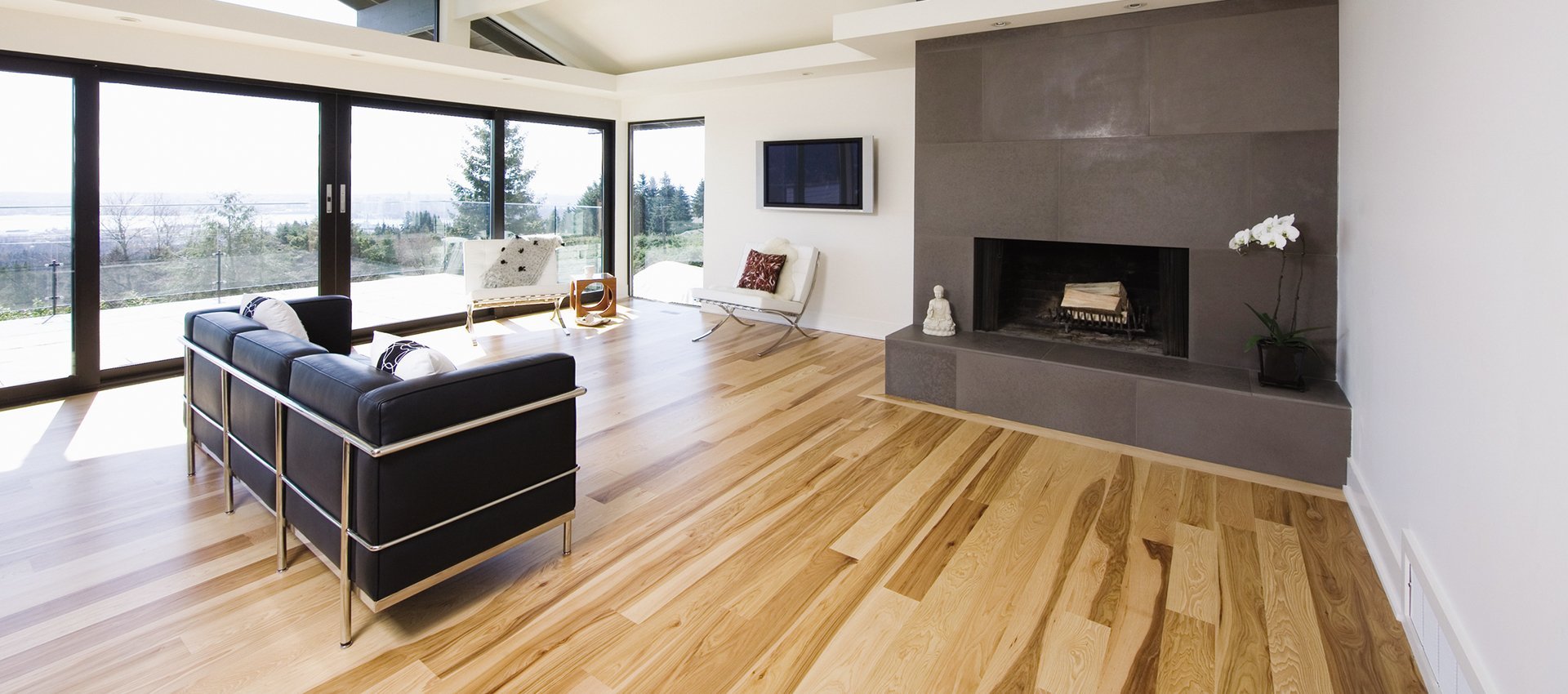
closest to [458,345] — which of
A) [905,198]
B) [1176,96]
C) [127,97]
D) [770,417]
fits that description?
[127,97]

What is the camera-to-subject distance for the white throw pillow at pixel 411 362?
2189mm

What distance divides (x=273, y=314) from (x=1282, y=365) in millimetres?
4362

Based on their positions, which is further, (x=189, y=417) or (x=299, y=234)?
(x=299, y=234)

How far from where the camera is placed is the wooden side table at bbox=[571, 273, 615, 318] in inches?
271

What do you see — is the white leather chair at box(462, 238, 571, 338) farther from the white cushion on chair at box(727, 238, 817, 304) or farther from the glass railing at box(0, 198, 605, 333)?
the white cushion on chair at box(727, 238, 817, 304)

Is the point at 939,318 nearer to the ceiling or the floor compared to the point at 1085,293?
nearer to the floor

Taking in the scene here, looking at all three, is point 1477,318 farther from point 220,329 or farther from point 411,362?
point 220,329

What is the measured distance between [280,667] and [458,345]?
171 inches

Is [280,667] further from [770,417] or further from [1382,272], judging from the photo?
[1382,272]

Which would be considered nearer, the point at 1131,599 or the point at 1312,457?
the point at 1131,599

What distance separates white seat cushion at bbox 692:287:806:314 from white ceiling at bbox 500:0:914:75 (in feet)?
7.01

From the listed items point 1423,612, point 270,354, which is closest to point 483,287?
point 270,354

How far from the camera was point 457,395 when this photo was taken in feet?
6.79

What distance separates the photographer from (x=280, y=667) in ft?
6.36
